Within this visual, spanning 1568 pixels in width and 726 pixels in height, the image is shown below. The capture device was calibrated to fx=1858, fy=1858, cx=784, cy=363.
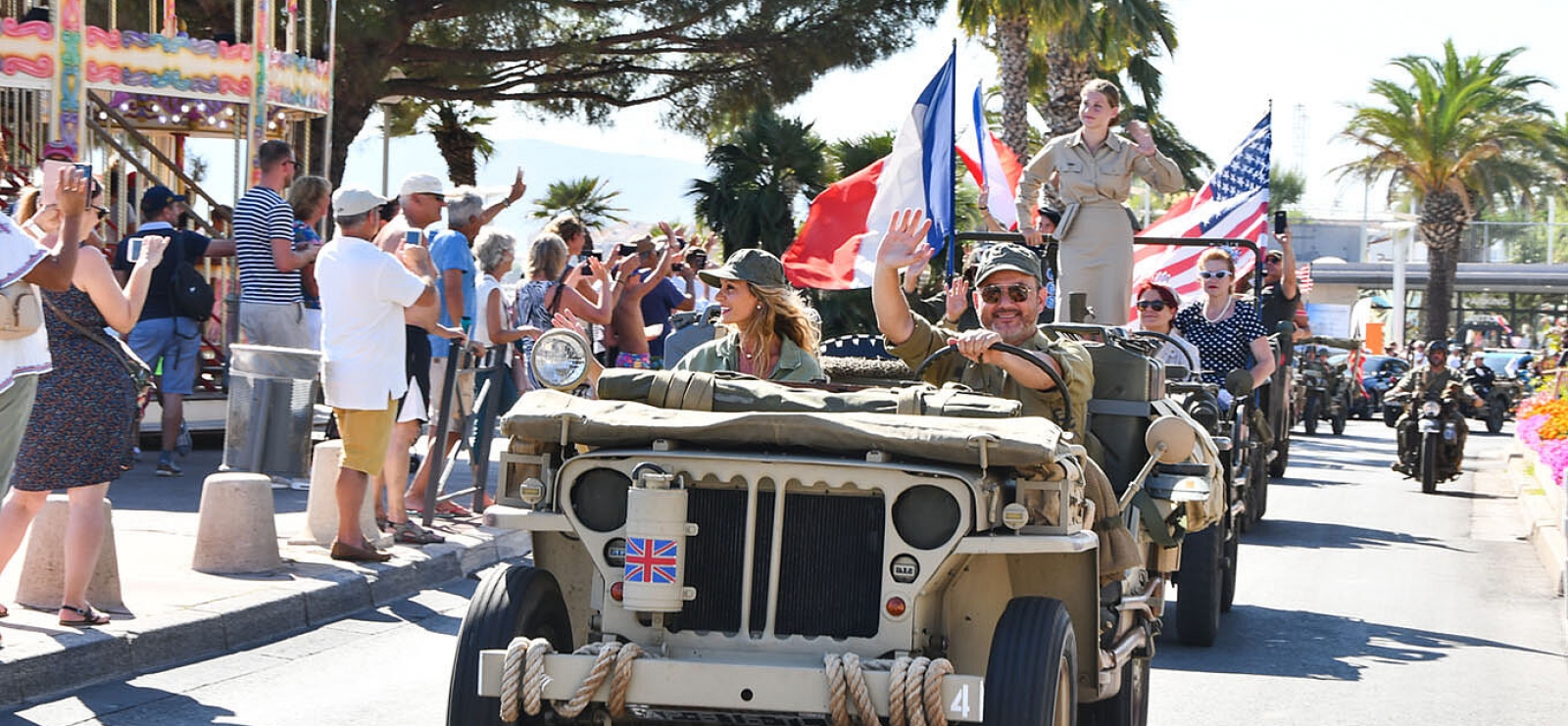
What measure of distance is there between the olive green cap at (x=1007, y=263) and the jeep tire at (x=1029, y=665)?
1887mm

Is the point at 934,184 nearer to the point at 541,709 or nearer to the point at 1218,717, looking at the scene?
the point at 1218,717

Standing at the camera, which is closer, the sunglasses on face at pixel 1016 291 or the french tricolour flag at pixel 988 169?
the sunglasses on face at pixel 1016 291

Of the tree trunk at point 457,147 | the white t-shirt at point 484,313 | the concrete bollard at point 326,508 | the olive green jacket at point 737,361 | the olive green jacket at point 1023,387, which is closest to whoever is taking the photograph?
the olive green jacket at point 1023,387

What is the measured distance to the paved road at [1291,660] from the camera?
7078mm

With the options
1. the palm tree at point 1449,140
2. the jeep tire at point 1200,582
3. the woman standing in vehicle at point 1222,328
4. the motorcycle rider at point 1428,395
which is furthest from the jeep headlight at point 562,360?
the palm tree at point 1449,140

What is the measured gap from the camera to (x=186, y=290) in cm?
1348

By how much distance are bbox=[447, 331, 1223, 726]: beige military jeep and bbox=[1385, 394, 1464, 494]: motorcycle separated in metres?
15.2

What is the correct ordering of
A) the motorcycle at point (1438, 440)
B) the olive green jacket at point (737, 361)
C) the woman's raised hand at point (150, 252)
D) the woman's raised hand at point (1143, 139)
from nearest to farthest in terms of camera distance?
the olive green jacket at point (737, 361), the woman's raised hand at point (150, 252), the woman's raised hand at point (1143, 139), the motorcycle at point (1438, 440)

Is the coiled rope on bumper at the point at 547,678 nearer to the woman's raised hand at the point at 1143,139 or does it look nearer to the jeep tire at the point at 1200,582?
the jeep tire at the point at 1200,582

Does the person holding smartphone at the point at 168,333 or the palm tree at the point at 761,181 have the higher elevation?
the palm tree at the point at 761,181

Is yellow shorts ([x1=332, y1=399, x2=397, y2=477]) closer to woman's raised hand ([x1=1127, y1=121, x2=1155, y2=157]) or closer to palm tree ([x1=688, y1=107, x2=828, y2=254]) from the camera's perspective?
woman's raised hand ([x1=1127, y1=121, x2=1155, y2=157])

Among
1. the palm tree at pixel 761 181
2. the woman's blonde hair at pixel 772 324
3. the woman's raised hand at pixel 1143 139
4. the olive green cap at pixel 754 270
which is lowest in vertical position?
the woman's blonde hair at pixel 772 324

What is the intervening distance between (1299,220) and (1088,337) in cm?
8118

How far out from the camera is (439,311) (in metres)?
10.5
